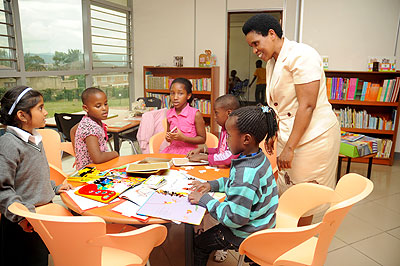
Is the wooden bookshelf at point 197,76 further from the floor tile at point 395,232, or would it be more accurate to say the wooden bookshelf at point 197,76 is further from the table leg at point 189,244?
the table leg at point 189,244

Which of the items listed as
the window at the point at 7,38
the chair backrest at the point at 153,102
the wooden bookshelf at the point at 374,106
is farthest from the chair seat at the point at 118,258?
the wooden bookshelf at the point at 374,106

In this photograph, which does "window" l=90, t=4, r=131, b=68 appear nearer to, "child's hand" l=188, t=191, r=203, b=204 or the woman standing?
the woman standing

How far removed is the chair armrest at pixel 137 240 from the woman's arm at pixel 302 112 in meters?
0.95

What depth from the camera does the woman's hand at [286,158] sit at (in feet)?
6.25

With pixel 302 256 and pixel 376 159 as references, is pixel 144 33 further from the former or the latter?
pixel 302 256

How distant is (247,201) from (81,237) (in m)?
0.70

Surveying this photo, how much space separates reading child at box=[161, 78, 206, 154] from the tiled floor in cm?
70

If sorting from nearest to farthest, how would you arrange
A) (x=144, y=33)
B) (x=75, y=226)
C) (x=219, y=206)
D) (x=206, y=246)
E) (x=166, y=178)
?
1. (x=75, y=226)
2. (x=219, y=206)
3. (x=206, y=246)
4. (x=166, y=178)
5. (x=144, y=33)

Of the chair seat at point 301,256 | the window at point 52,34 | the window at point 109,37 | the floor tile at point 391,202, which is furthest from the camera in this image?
the window at point 109,37

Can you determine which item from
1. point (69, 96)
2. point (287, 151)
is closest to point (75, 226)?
point (287, 151)

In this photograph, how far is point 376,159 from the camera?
15.4ft

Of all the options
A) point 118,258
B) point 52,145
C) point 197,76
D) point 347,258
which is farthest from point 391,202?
point 197,76

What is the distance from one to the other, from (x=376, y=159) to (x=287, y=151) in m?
3.54

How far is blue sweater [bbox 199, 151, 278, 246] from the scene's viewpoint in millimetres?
1371
